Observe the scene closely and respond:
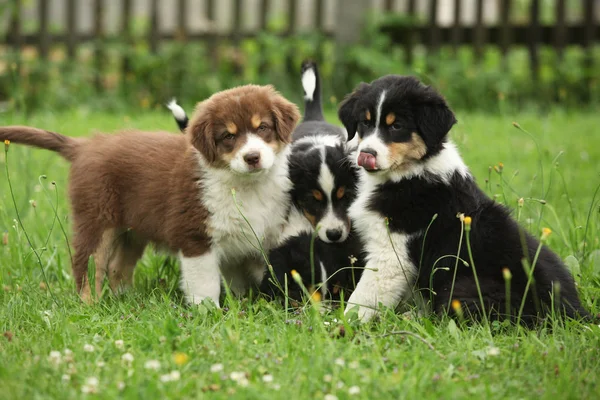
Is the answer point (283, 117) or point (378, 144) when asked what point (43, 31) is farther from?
point (378, 144)

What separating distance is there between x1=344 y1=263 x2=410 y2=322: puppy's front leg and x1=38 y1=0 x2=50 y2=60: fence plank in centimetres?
784

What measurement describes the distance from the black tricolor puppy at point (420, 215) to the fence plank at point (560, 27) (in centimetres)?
714

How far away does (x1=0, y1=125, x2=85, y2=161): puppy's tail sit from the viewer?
4121mm

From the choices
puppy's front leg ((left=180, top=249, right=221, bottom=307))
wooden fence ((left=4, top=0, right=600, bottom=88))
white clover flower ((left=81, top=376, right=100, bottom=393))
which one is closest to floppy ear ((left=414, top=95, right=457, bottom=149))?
puppy's front leg ((left=180, top=249, right=221, bottom=307))

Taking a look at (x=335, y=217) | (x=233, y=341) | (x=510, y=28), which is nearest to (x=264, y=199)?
(x=335, y=217)

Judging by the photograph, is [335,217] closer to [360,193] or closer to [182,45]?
[360,193]

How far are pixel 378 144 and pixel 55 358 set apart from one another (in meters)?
1.66

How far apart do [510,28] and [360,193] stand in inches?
281

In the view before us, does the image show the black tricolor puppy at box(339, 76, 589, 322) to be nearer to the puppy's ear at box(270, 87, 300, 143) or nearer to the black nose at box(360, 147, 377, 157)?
the black nose at box(360, 147, 377, 157)

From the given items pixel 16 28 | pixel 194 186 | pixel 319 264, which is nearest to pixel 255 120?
pixel 194 186

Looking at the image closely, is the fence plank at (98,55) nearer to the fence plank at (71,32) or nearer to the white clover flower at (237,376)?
the fence plank at (71,32)

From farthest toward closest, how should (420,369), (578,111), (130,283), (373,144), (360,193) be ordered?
(578,111) → (130,283) → (360,193) → (373,144) → (420,369)

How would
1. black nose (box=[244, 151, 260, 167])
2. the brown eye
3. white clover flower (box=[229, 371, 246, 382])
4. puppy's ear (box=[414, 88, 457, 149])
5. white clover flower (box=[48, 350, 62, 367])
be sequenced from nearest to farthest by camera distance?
white clover flower (box=[229, 371, 246, 382]) < white clover flower (box=[48, 350, 62, 367]) < puppy's ear (box=[414, 88, 457, 149]) < black nose (box=[244, 151, 260, 167]) < the brown eye

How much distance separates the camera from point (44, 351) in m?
2.99
